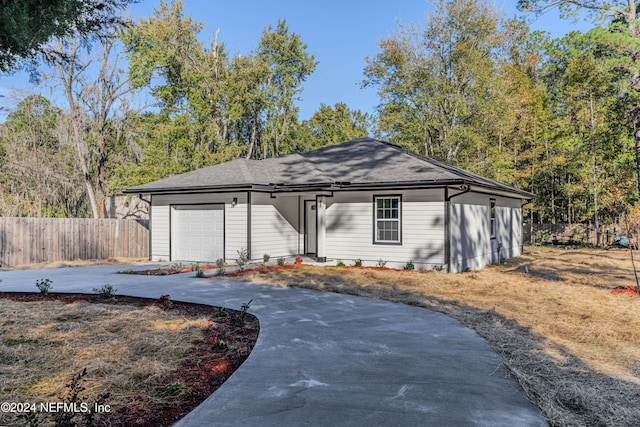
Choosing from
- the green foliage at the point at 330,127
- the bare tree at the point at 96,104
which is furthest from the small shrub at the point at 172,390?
the green foliage at the point at 330,127

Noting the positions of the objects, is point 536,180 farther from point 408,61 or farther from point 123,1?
point 123,1

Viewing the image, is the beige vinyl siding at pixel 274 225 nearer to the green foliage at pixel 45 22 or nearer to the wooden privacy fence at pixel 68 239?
the wooden privacy fence at pixel 68 239

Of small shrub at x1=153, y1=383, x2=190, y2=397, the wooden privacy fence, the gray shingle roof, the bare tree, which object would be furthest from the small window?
the bare tree

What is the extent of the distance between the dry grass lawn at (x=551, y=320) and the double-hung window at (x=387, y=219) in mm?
1553

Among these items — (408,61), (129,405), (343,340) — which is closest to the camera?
(129,405)

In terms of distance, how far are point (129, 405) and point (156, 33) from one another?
28.0m

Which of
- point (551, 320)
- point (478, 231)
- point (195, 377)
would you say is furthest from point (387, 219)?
point (195, 377)

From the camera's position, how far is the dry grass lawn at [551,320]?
11.6ft

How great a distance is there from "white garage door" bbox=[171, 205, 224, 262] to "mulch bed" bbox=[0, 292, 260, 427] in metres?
7.64

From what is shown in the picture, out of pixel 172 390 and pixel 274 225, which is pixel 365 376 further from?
pixel 274 225

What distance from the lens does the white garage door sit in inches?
571

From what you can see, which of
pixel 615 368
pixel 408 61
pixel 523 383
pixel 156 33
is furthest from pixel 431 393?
pixel 156 33

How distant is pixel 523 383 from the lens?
3.84 meters

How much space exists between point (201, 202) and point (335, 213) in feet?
15.8
